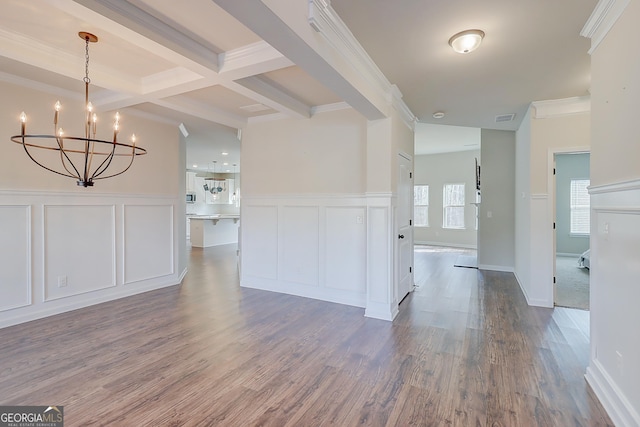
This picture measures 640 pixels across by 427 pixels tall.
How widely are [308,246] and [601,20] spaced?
357cm

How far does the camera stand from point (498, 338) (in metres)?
3.00

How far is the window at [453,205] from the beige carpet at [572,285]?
9.35ft

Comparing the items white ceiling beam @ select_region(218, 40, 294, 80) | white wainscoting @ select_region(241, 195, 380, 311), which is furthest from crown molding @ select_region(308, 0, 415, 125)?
white wainscoting @ select_region(241, 195, 380, 311)

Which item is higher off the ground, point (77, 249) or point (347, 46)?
point (347, 46)

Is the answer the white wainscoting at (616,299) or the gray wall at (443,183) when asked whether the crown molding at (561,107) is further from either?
the gray wall at (443,183)

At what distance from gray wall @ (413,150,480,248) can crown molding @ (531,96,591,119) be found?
→ 5137 mm

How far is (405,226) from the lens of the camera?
4.34m

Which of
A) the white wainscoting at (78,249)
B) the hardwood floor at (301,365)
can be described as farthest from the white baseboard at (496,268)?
the white wainscoting at (78,249)

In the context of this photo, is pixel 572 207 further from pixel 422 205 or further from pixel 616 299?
pixel 616 299

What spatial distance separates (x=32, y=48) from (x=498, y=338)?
4.96 m

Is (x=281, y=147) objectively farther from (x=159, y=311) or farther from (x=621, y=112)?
(x=621, y=112)

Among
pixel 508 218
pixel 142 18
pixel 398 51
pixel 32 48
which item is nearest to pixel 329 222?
pixel 398 51

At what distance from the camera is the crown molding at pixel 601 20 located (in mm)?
1896

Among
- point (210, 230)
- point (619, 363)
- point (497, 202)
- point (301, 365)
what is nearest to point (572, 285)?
point (497, 202)
